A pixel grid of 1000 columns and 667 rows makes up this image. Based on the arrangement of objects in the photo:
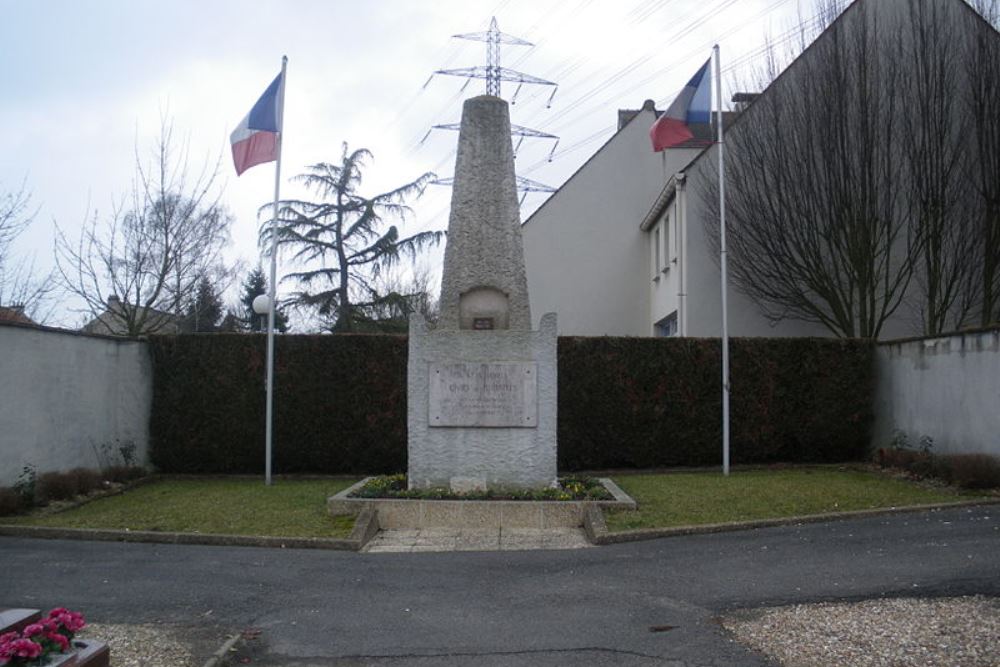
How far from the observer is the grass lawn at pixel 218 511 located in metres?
10.7

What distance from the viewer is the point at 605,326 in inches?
1069

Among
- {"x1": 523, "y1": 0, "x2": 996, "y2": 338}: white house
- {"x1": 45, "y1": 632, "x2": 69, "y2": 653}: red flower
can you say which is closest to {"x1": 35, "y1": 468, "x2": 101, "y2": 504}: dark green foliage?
{"x1": 45, "y1": 632, "x2": 69, "y2": 653}: red flower

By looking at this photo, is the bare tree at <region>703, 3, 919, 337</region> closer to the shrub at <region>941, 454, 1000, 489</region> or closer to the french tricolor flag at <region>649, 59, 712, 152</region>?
the french tricolor flag at <region>649, 59, 712, 152</region>

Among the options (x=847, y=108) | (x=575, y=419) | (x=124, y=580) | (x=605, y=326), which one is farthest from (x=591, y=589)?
(x=605, y=326)

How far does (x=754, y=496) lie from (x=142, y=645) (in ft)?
29.1

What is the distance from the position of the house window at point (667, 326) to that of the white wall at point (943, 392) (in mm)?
7049

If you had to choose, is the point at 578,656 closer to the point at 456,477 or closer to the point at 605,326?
the point at 456,477

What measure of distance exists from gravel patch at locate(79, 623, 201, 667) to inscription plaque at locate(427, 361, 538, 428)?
6.04m

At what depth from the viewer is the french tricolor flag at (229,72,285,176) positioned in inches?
598

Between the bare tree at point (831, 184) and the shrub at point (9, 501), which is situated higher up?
the bare tree at point (831, 184)

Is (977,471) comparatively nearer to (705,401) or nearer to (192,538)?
(705,401)

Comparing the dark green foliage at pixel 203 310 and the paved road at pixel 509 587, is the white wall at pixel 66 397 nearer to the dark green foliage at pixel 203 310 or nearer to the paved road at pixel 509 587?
the paved road at pixel 509 587

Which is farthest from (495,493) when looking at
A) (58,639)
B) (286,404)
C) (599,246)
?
(599,246)

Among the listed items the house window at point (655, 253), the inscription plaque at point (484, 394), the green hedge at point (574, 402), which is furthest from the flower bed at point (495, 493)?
the house window at point (655, 253)
